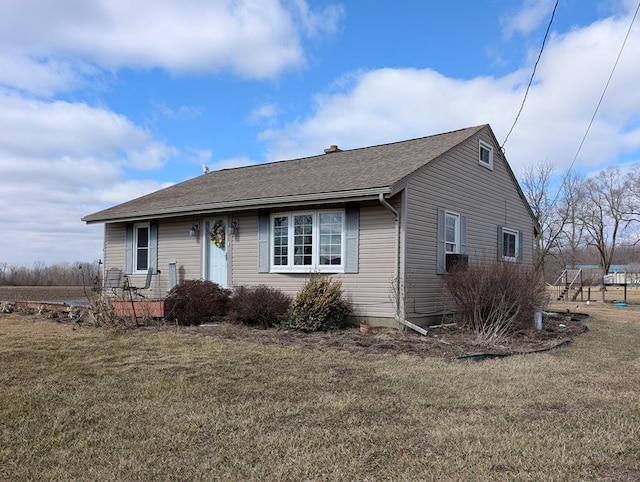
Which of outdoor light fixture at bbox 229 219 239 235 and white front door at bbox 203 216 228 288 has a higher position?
outdoor light fixture at bbox 229 219 239 235

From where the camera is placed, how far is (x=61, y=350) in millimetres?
7215

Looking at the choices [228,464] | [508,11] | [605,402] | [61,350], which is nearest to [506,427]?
[605,402]

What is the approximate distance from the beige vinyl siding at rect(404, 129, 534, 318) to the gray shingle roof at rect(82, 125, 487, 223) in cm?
41

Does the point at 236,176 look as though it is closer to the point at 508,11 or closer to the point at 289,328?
the point at 289,328

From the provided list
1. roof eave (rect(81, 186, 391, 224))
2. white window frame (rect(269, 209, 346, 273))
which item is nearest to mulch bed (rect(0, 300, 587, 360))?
white window frame (rect(269, 209, 346, 273))

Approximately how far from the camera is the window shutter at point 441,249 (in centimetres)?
1112

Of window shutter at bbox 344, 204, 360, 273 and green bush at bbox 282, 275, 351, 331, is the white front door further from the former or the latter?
window shutter at bbox 344, 204, 360, 273

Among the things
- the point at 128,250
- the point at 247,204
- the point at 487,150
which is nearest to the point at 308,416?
the point at 247,204

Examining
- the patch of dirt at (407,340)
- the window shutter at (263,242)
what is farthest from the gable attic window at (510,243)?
the window shutter at (263,242)

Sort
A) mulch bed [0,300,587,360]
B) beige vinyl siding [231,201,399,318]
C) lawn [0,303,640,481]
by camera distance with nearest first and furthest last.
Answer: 1. lawn [0,303,640,481]
2. mulch bed [0,300,587,360]
3. beige vinyl siding [231,201,399,318]

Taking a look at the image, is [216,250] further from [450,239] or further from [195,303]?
[450,239]

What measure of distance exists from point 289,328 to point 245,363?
10.8 ft

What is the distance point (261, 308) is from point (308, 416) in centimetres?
585

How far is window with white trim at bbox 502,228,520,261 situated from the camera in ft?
46.5
